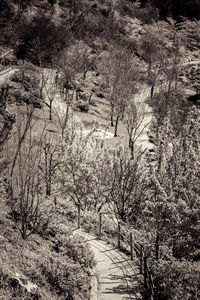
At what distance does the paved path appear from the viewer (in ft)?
49.4

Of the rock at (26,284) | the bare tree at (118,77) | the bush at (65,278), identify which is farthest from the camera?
the bare tree at (118,77)

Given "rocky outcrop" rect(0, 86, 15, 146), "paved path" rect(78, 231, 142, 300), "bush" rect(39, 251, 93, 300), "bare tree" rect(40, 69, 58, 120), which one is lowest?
"paved path" rect(78, 231, 142, 300)

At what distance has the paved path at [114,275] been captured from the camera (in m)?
15.1

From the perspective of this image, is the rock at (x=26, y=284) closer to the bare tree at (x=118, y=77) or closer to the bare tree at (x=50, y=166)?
the bare tree at (x=50, y=166)

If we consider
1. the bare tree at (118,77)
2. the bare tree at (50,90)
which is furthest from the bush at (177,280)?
the bare tree at (118,77)

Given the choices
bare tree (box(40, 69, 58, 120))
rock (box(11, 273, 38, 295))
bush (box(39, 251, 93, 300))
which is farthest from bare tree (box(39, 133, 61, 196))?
rock (box(11, 273, 38, 295))

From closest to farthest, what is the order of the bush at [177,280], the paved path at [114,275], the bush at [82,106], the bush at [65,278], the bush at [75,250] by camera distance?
the bush at [177,280], the bush at [65,278], the paved path at [114,275], the bush at [75,250], the bush at [82,106]

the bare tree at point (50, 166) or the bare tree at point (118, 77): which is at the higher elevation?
the bare tree at point (118, 77)

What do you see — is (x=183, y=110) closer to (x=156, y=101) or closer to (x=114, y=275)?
(x=156, y=101)

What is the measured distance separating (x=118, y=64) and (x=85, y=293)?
50326mm

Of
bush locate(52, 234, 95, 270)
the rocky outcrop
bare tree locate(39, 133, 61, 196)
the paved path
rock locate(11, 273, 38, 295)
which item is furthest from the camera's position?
the rocky outcrop

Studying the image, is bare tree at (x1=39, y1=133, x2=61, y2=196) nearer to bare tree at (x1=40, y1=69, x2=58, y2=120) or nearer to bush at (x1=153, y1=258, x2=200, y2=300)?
bare tree at (x1=40, y1=69, x2=58, y2=120)

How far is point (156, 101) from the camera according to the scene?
5356cm

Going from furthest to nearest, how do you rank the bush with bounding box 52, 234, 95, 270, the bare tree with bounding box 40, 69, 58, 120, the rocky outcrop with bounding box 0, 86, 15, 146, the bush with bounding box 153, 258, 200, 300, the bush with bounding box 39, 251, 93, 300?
the bare tree with bounding box 40, 69, 58, 120 < the rocky outcrop with bounding box 0, 86, 15, 146 < the bush with bounding box 52, 234, 95, 270 < the bush with bounding box 39, 251, 93, 300 < the bush with bounding box 153, 258, 200, 300
